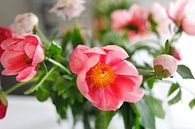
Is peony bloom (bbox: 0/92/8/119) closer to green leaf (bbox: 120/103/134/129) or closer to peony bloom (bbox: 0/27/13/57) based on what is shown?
peony bloom (bbox: 0/27/13/57)

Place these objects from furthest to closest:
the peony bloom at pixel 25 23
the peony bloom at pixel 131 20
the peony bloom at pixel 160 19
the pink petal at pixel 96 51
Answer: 1. the peony bloom at pixel 131 20
2. the peony bloom at pixel 160 19
3. the peony bloom at pixel 25 23
4. the pink petal at pixel 96 51

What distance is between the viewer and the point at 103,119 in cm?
65

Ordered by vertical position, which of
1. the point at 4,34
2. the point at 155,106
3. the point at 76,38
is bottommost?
the point at 155,106

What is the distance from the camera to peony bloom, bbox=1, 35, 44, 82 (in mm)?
465

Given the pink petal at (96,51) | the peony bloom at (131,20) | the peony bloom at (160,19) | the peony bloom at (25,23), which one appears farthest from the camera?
the peony bloom at (131,20)

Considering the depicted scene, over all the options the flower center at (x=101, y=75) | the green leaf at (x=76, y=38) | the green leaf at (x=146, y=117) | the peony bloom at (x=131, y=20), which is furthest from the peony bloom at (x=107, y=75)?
the peony bloom at (x=131, y=20)

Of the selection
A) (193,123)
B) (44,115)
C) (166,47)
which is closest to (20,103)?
(44,115)

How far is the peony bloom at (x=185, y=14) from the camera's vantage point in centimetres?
59

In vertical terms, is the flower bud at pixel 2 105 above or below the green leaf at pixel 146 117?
above

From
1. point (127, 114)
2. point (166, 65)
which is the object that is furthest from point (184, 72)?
point (127, 114)

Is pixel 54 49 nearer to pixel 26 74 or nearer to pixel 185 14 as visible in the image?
pixel 26 74

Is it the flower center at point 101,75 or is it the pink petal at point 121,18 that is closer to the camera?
the flower center at point 101,75

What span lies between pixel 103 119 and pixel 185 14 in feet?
0.83

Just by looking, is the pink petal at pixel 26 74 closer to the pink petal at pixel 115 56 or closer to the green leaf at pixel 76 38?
the pink petal at pixel 115 56
